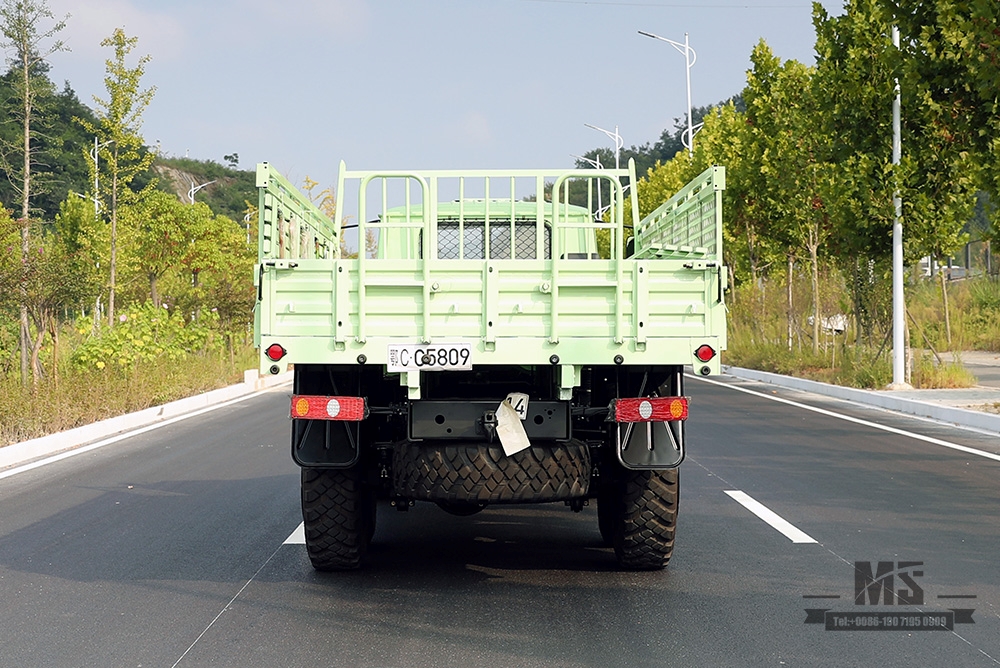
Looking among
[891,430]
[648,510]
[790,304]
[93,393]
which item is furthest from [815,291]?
[648,510]

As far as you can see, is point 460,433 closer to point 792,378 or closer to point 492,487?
point 492,487

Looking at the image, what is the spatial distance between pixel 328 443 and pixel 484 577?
4.05 ft

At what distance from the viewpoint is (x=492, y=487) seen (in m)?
6.23

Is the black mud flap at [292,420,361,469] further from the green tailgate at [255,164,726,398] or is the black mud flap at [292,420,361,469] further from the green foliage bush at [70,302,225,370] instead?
the green foliage bush at [70,302,225,370]

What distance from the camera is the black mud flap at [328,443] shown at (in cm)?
653

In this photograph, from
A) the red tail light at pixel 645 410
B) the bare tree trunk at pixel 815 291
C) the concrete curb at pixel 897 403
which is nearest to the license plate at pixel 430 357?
the red tail light at pixel 645 410

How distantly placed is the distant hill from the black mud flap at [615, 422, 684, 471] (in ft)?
371

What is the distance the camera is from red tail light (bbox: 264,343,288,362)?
613cm

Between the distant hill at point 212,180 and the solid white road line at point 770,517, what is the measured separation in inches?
4341

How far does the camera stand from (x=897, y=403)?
19109 millimetres

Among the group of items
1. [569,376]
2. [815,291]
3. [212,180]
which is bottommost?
[569,376]

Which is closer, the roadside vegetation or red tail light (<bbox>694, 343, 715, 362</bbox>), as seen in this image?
red tail light (<bbox>694, 343, 715, 362</bbox>)

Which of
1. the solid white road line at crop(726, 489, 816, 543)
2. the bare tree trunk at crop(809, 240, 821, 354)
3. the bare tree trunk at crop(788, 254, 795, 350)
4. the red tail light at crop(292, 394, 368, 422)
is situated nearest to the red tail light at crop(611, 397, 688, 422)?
the red tail light at crop(292, 394, 368, 422)

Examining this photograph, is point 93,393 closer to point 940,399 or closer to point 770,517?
point 770,517
